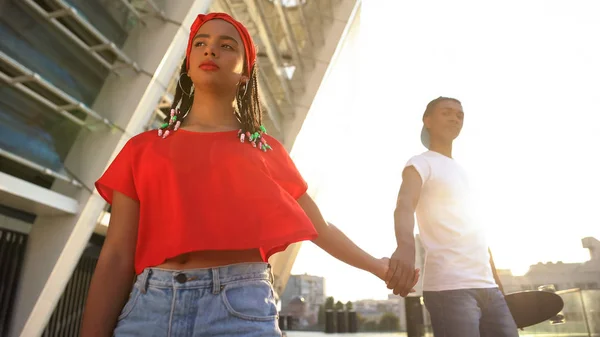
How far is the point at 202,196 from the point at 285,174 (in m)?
0.31

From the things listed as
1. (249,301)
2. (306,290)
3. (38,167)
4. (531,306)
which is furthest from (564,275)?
(306,290)

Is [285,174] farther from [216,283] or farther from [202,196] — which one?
[216,283]

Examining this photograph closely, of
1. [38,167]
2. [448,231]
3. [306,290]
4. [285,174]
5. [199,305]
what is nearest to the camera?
[199,305]

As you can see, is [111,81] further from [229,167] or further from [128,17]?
[229,167]

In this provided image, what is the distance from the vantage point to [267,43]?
1350cm

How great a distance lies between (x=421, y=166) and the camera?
2.87 m

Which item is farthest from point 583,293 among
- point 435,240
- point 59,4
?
point 59,4

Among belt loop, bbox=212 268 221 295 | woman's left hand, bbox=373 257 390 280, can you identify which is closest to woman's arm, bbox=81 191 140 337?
belt loop, bbox=212 268 221 295

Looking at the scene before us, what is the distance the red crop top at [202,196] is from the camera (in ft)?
4.37

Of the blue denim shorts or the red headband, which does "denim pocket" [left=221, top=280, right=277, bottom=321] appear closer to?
the blue denim shorts

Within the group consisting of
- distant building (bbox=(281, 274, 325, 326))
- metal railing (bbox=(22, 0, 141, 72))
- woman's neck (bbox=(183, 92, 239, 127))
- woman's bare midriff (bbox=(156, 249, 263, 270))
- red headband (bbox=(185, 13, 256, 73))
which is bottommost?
woman's bare midriff (bbox=(156, 249, 263, 270))

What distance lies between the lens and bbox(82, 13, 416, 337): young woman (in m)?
1.26

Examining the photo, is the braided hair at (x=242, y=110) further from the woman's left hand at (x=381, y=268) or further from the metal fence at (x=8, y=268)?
the metal fence at (x=8, y=268)

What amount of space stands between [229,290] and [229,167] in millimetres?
374
